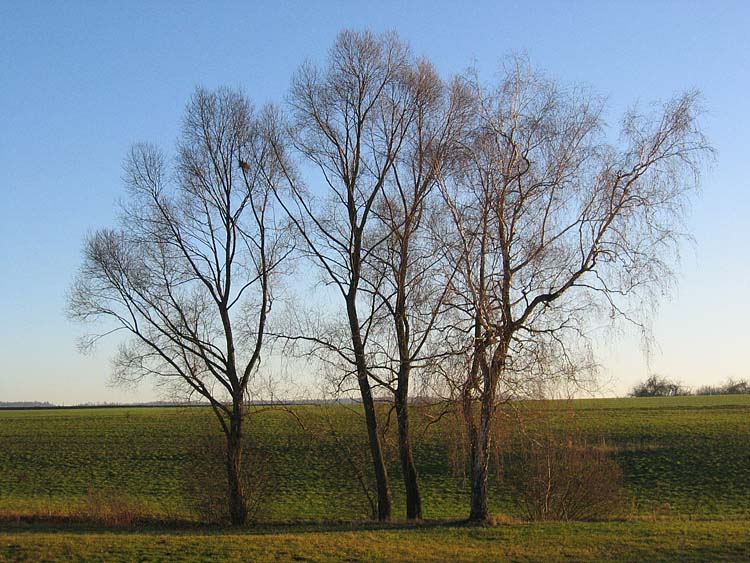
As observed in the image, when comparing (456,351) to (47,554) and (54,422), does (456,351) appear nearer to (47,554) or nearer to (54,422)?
(47,554)

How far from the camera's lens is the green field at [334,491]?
15.8 m

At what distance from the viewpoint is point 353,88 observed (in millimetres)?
23109

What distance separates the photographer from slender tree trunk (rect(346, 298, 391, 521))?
22.6 m

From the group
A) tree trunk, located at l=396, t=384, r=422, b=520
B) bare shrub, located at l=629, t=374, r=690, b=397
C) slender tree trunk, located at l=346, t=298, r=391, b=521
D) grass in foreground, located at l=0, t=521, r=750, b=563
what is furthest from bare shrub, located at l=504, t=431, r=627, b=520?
bare shrub, located at l=629, t=374, r=690, b=397

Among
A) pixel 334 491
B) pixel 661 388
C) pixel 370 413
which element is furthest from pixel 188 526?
pixel 661 388

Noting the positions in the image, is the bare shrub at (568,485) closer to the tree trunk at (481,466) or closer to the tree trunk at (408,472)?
the tree trunk at (408,472)

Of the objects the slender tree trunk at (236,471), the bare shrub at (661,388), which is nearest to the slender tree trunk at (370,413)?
the slender tree trunk at (236,471)

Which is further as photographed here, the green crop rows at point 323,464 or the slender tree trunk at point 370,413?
the green crop rows at point 323,464

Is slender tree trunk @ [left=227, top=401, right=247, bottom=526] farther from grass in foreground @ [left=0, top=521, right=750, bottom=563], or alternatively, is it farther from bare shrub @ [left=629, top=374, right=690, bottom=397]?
bare shrub @ [left=629, top=374, right=690, bottom=397]

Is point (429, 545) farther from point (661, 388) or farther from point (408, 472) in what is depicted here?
point (661, 388)

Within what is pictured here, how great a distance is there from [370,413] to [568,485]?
7027 millimetres

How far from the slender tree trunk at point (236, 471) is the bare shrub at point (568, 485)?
9394mm

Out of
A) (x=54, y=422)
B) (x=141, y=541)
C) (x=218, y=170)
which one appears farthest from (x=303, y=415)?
(x=54, y=422)

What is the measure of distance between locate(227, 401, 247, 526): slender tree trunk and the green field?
793mm
